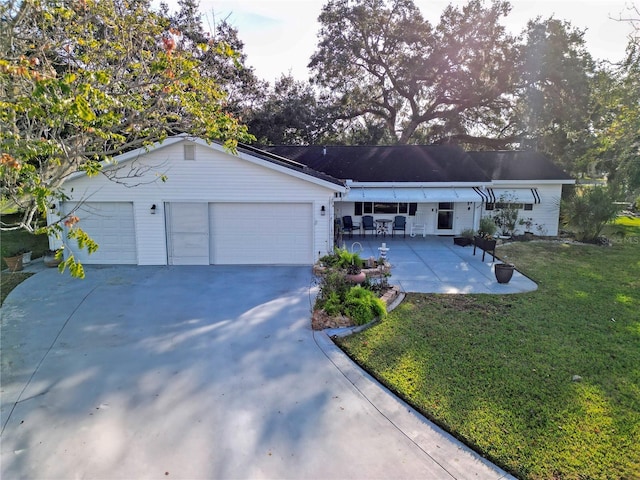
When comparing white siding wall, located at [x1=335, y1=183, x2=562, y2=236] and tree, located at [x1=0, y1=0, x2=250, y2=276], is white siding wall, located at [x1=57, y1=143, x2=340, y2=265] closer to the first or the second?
tree, located at [x1=0, y1=0, x2=250, y2=276]

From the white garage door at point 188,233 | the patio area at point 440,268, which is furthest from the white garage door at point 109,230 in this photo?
the patio area at point 440,268

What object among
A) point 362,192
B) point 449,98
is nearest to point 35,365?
point 362,192

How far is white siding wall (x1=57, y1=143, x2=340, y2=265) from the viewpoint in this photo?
1375cm

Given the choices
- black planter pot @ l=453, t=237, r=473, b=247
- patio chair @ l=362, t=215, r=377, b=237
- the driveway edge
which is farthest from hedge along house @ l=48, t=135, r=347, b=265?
the driveway edge

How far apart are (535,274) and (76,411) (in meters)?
13.0

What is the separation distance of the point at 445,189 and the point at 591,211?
6.86 metres

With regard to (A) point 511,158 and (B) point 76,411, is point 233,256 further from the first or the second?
(A) point 511,158

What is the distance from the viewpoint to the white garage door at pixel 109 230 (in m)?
14.1

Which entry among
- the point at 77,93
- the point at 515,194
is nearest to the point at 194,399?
the point at 77,93

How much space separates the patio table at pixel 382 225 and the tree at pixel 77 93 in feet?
39.9

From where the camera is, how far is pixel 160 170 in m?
13.8

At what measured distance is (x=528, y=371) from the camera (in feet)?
21.9

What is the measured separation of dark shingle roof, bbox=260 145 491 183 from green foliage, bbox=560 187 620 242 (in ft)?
14.4

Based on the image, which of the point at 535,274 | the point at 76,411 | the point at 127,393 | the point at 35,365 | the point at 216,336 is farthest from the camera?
the point at 535,274
